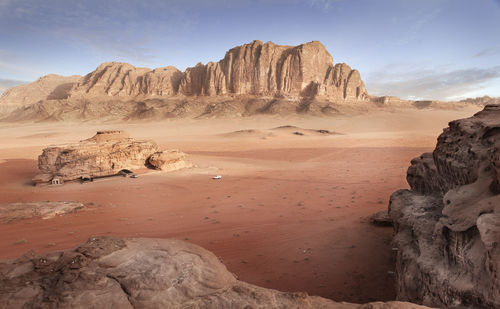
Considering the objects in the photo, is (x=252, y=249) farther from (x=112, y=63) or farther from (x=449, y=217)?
(x=112, y=63)

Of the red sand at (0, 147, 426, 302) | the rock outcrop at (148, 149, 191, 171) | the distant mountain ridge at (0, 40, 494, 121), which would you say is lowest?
the red sand at (0, 147, 426, 302)

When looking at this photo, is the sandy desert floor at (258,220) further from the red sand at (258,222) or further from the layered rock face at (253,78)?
the layered rock face at (253,78)

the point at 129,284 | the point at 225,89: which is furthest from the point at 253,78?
the point at 129,284

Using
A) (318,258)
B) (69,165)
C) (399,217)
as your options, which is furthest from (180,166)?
(399,217)

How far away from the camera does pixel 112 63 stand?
87.0 metres

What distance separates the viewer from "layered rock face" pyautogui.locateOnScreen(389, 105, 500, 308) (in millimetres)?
2389

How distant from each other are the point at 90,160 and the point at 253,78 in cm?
6540

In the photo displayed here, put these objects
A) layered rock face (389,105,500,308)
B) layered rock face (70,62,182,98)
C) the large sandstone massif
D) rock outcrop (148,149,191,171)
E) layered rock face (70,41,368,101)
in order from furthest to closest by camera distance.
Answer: layered rock face (70,62,182,98) < layered rock face (70,41,368,101) < the large sandstone massif < rock outcrop (148,149,191,171) < layered rock face (389,105,500,308)

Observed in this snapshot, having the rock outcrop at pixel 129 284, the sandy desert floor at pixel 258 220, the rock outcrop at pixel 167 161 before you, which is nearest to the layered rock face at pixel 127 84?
the sandy desert floor at pixel 258 220

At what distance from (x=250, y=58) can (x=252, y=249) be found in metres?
74.2

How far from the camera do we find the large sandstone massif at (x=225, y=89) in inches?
2655

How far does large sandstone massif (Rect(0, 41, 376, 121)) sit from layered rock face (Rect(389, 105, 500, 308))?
62.1 m

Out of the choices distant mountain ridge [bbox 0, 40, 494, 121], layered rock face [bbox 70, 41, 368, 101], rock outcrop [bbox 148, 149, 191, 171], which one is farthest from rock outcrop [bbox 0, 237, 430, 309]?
layered rock face [bbox 70, 41, 368, 101]

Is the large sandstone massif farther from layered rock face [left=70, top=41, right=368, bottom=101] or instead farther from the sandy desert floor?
the sandy desert floor
